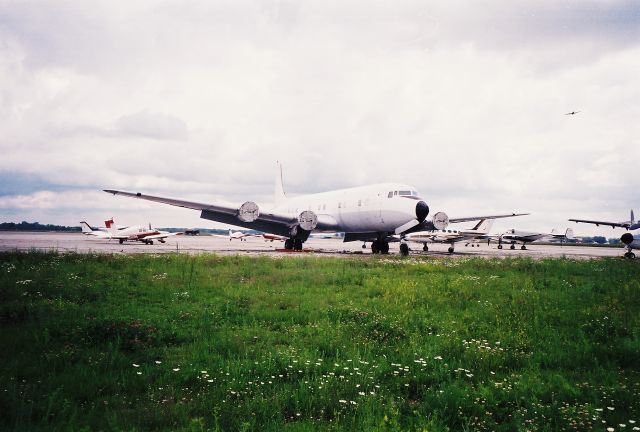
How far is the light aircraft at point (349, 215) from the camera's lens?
86.8 ft

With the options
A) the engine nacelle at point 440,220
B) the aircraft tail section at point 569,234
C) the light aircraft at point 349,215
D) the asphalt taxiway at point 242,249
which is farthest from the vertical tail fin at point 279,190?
the aircraft tail section at point 569,234

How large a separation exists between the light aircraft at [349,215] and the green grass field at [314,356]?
14.8 m

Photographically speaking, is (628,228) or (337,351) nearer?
(337,351)

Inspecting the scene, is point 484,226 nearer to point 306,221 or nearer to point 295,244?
point 295,244

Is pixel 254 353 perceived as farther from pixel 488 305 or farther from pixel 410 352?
pixel 488 305

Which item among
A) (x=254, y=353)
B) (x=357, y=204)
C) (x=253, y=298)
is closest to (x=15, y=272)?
(x=253, y=298)

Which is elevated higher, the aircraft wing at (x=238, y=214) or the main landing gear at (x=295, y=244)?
the aircraft wing at (x=238, y=214)

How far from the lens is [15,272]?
41.9ft

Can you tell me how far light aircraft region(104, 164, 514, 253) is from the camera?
26453mm

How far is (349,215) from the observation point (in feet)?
98.1

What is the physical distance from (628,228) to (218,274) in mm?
34195

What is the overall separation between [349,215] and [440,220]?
613 centimetres

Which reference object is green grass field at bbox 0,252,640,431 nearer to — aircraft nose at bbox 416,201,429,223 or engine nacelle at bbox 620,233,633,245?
aircraft nose at bbox 416,201,429,223

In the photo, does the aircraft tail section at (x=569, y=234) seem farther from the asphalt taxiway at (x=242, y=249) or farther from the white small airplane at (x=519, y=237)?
the asphalt taxiway at (x=242, y=249)
